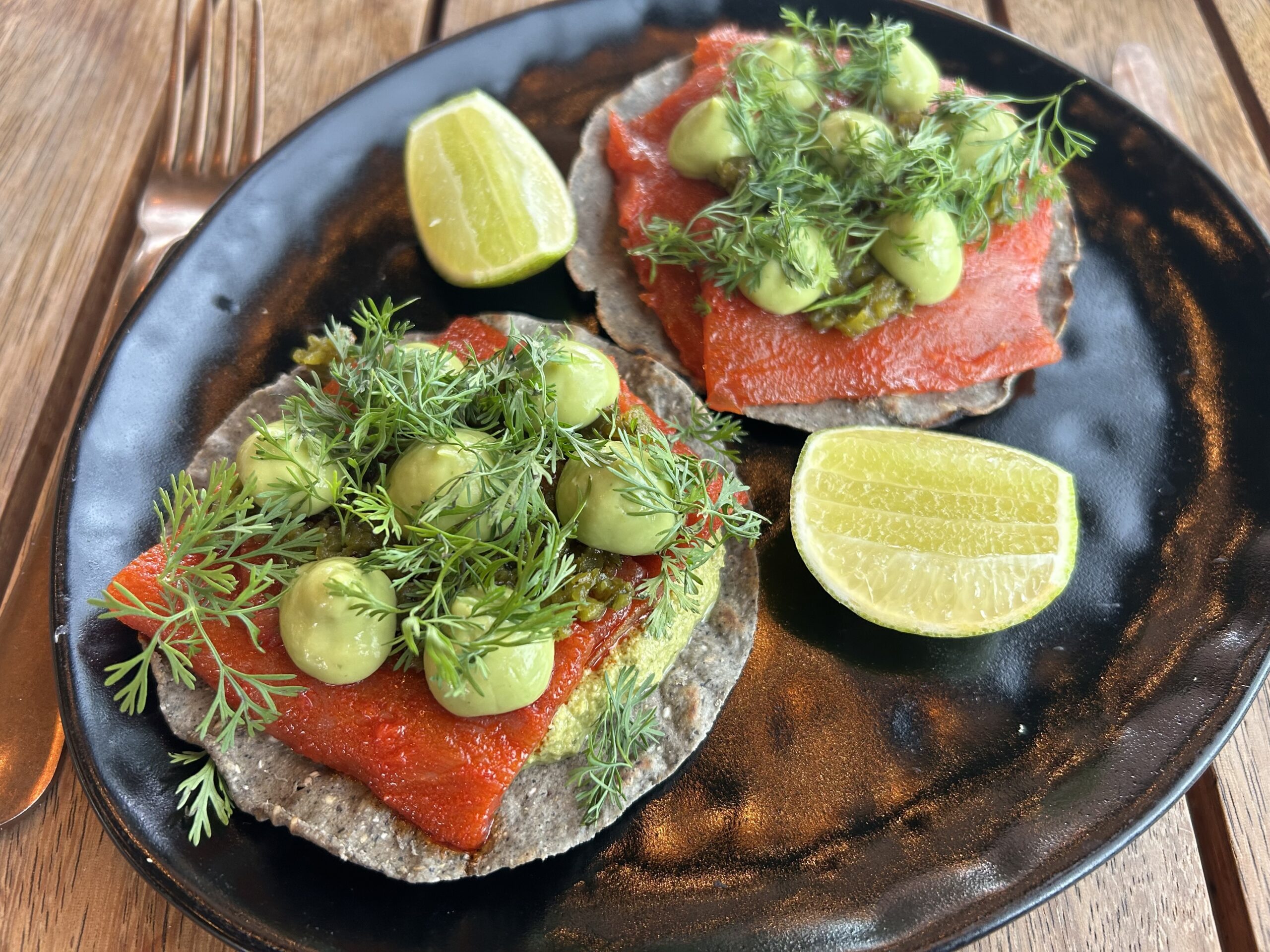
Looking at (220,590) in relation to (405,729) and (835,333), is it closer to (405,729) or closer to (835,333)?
(405,729)

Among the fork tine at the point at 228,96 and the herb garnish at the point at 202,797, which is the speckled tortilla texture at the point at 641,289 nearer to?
the fork tine at the point at 228,96

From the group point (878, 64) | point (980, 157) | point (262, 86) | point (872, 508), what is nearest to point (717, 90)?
point (878, 64)

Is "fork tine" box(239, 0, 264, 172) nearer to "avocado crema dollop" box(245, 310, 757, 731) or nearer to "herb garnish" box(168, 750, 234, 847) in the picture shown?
"avocado crema dollop" box(245, 310, 757, 731)

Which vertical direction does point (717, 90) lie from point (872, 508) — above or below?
above

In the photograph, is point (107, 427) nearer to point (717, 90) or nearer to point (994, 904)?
point (717, 90)

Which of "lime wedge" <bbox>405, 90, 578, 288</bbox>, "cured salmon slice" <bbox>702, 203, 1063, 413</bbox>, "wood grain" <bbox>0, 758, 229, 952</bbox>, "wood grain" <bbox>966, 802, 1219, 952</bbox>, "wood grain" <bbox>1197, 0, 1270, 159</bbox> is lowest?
"wood grain" <bbox>0, 758, 229, 952</bbox>

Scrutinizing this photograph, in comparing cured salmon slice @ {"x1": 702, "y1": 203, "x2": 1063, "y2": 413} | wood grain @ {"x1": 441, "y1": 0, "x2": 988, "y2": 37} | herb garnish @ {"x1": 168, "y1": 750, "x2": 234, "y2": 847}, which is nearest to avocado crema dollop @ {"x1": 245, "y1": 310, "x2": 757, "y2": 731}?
herb garnish @ {"x1": 168, "y1": 750, "x2": 234, "y2": 847}

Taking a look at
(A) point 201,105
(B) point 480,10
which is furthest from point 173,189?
(B) point 480,10
